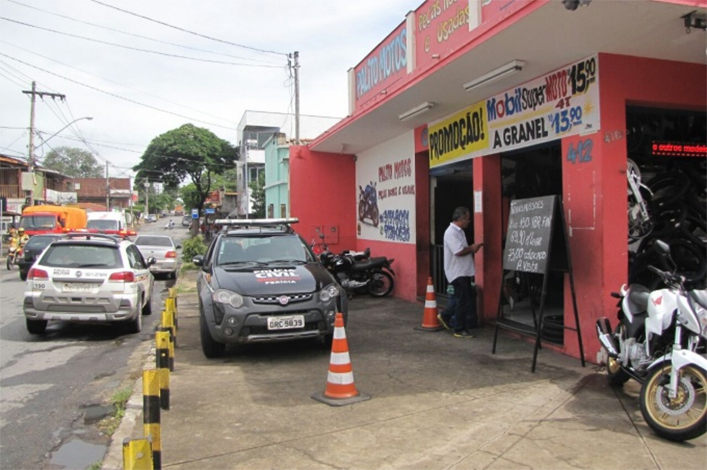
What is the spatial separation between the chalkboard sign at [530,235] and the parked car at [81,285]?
19.3ft

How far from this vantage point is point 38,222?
23766mm

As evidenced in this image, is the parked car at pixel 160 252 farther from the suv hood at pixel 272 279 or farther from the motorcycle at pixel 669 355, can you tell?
the motorcycle at pixel 669 355

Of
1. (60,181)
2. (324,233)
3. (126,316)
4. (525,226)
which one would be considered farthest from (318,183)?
(60,181)

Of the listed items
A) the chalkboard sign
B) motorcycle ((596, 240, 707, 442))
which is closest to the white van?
the chalkboard sign

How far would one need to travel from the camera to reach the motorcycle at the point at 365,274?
12.0 metres

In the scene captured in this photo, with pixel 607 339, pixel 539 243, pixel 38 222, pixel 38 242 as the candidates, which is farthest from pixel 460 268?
pixel 38 222

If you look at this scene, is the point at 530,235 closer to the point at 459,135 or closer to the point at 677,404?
the point at 677,404

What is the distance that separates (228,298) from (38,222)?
2135cm

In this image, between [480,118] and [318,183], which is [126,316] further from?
[318,183]

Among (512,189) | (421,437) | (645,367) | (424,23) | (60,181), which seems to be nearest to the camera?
(421,437)

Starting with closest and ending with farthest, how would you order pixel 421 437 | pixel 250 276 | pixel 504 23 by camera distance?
pixel 421 437
pixel 504 23
pixel 250 276

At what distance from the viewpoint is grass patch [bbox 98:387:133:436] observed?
4.75 m

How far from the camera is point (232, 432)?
438 cm

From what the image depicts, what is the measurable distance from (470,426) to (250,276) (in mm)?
3576
